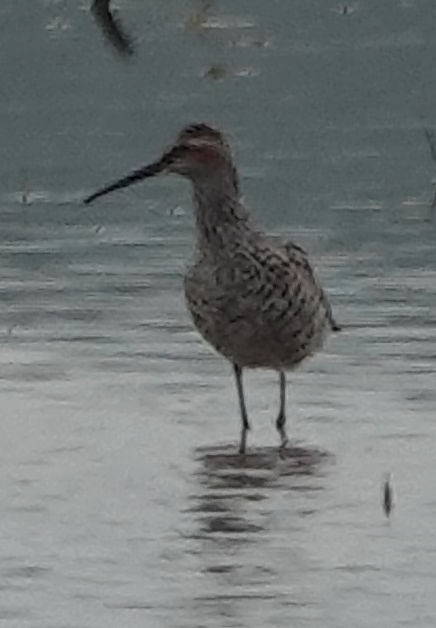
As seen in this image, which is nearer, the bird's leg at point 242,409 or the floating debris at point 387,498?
the floating debris at point 387,498

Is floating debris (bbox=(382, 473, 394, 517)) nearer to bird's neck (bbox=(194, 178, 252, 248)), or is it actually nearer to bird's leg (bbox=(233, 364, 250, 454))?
bird's leg (bbox=(233, 364, 250, 454))

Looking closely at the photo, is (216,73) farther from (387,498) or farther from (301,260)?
(387,498)

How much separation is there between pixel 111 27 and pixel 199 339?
8.01 metres

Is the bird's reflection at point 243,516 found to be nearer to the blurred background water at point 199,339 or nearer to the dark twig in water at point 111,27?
the blurred background water at point 199,339

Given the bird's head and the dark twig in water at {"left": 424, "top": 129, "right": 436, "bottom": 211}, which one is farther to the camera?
the dark twig in water at {"left": 424, "top": 129, "right": 436, "bottom": 211}

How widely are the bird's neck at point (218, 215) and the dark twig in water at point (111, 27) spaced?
27.1 ft

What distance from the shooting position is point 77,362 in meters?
12.1

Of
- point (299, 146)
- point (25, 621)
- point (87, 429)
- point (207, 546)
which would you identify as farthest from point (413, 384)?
point (299, 146)

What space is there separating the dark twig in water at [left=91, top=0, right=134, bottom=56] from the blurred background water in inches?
3.6

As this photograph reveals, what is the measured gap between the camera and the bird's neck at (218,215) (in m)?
11.6

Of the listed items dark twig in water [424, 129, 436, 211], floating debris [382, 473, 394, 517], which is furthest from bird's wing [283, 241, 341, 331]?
dark twig in water [424, 129, 436, 211]

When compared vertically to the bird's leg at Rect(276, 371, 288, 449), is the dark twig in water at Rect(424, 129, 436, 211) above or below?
below

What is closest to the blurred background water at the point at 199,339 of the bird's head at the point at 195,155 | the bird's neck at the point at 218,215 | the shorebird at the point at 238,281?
the shorebird at the point at 238,281

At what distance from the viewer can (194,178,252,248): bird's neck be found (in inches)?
456
